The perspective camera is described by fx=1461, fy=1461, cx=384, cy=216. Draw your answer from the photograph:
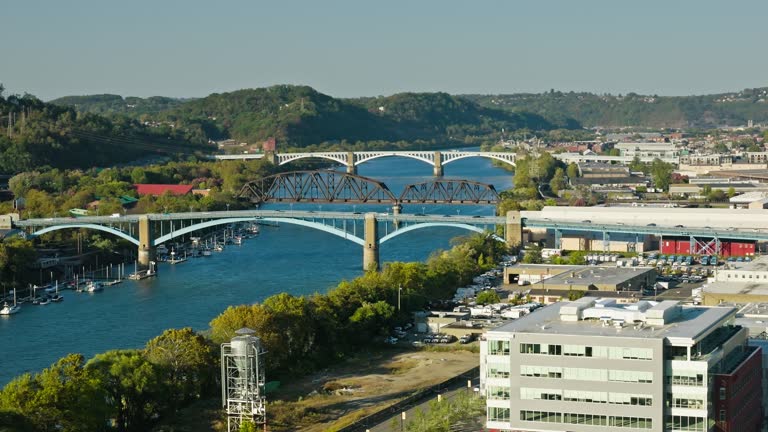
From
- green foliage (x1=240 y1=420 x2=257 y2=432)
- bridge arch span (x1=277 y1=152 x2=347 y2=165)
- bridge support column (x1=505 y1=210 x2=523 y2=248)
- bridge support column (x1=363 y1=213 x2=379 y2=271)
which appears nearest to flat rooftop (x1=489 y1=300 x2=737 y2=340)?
green foliage (x1=240 y1=420 x2=257 y2=432)

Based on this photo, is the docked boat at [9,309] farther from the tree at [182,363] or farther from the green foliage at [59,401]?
the green foliage at [59,401]

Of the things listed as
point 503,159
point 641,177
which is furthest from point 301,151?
point 641,177

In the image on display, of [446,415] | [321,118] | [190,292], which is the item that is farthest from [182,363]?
[321,118]

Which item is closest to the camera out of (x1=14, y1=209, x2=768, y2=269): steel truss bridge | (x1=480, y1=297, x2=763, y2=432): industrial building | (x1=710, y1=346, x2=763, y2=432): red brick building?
(x1=480, y1=297, x2=763, y2=432): industrial building

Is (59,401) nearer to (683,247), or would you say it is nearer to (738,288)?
(738,288)

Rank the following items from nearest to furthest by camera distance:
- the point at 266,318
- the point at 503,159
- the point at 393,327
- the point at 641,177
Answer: the point at 266,318 → the point at 393,327 → the point at 641,177 → the point at 503,159

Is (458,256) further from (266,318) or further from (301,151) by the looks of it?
(301,151)

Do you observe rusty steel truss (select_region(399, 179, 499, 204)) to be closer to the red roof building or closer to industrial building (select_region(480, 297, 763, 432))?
the red roof building
